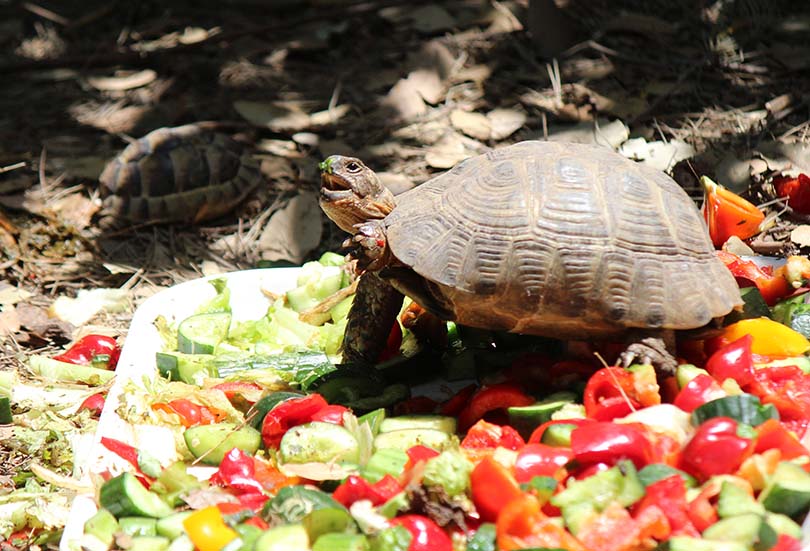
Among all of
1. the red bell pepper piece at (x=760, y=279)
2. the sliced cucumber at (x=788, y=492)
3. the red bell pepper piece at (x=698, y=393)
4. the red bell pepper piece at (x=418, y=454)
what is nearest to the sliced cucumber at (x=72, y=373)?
the red bell pepper piece at (x=418, y=454)

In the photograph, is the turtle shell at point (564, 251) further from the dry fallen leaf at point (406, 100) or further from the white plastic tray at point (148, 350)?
the dry fallen leaf at point (406, 100)

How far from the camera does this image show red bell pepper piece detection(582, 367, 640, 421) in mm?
3121

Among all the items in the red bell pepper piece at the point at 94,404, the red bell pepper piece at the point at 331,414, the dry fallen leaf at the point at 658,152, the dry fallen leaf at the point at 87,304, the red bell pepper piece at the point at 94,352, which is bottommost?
the dry fallen leaf at the point at 87,304

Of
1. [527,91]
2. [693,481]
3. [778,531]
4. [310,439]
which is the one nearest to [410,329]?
[310,439]

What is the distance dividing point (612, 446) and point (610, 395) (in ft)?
1.31

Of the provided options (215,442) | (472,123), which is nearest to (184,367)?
(215,442)

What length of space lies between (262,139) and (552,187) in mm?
4220

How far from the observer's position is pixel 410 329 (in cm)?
412

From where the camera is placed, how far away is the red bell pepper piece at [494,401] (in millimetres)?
3326

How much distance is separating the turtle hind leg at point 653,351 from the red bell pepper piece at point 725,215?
1.36m

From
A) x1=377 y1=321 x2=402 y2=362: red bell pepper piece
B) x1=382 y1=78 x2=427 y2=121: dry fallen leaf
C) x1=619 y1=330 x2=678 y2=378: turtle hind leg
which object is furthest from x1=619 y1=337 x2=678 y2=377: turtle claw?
x1=382 y1=78 x2=427 y2=121: dry fallen leaf

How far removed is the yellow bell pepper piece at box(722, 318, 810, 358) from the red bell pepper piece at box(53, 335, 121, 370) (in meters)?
2.83

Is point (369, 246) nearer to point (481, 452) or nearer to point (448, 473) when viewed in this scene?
point (481, 452)

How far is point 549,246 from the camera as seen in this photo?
3146 millimetres
